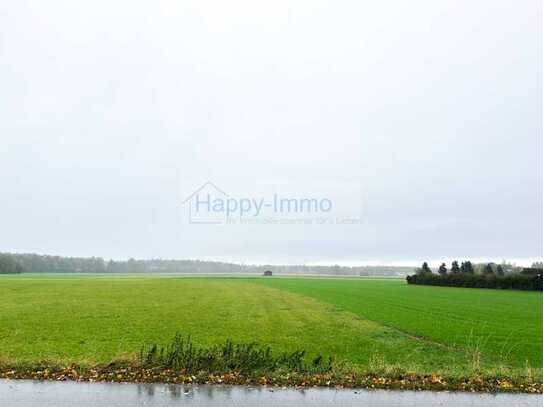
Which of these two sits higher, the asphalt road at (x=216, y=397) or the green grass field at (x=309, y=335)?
the asphalt road at (x=216, y=397)

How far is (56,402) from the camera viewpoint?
8.03 m

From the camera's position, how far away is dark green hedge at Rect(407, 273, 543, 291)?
78.7 meters

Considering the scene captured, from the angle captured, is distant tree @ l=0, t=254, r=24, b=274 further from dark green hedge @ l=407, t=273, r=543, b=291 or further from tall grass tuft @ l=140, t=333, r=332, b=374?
tall grass tuft @ l=140, t=333, r=332, b=374

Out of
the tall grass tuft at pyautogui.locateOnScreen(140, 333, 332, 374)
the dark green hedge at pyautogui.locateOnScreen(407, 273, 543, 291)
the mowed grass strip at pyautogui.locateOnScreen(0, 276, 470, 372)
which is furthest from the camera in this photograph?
the dark green hedge at pyautogui.locateOnScreen(407, 273, 543, 291)

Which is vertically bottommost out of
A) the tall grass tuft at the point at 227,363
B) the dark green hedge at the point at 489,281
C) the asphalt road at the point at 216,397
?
the dark green hedge at the point at 489,281

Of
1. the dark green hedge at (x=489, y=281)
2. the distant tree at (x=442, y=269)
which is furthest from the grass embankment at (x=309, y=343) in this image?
the distant tree at (x=442, y=269)

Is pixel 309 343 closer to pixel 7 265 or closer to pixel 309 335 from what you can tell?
pixel 309 335

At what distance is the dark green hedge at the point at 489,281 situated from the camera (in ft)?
258

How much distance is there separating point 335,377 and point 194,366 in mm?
3012

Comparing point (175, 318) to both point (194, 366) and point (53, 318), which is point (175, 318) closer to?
point (53, 318)

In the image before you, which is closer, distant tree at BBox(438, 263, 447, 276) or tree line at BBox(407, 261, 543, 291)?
tree line at BBox(407, 261, 543, 291)

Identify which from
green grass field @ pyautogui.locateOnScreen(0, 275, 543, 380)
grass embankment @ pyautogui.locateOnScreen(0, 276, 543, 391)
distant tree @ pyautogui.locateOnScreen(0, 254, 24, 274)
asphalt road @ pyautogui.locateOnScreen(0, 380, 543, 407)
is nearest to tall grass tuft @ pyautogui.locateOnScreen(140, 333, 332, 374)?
grass embankment @ pyautogui.locateOnScreen(0, 276, 543, 391)

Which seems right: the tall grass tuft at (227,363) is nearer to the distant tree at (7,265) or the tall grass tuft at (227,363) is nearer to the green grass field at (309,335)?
the green grass field at (309,335)

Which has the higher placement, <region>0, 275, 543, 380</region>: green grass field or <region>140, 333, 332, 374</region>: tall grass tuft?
<region>140, 333, 332, 374</region>: tall grass tuft
